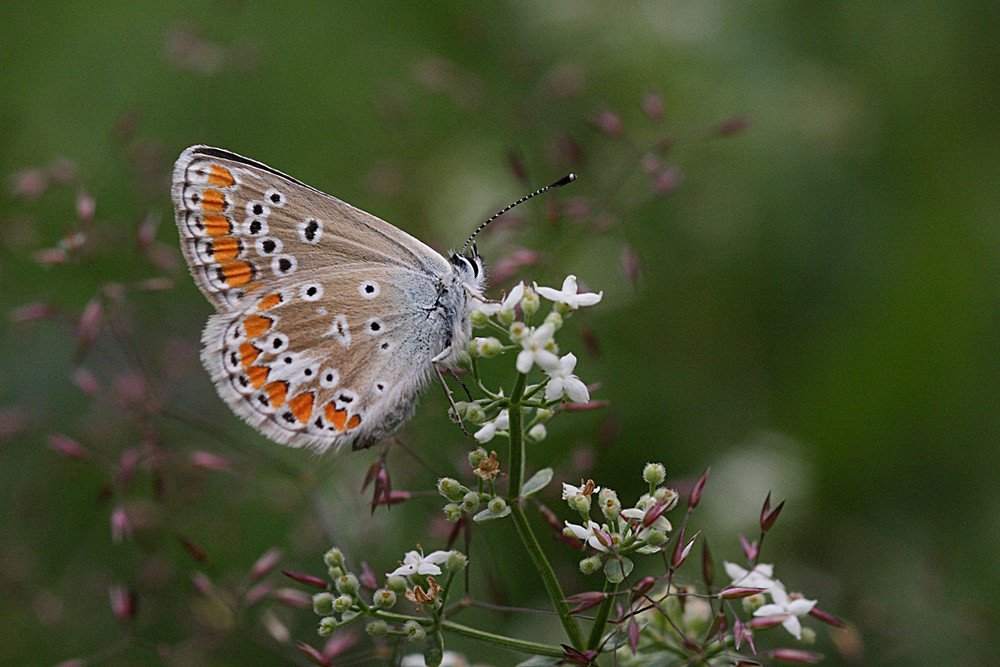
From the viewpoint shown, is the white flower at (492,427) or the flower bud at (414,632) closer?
the flower bud at (414,632)

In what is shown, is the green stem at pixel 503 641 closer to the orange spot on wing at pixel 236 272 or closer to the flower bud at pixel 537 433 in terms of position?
the flower bud at pixel 537 433

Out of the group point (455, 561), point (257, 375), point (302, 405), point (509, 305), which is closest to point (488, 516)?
point (455, 561)

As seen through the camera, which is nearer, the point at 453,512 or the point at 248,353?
the point at 453,512

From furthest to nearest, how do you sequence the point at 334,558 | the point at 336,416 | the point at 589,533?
the point at 336,416 < the point at 334,558 < the point at 589,533

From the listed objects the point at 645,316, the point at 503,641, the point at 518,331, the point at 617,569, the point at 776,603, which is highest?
the point at 518,331

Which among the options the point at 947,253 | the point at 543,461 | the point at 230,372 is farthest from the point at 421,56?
the point at 230,372

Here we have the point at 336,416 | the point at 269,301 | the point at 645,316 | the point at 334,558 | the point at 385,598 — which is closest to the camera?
the point at 385,598

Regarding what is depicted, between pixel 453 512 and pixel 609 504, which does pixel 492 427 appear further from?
pixel 609 504

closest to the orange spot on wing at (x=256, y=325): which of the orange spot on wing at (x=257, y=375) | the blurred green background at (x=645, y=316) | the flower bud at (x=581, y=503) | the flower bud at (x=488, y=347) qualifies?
the orange spot on wing at (x=257, y=375)
